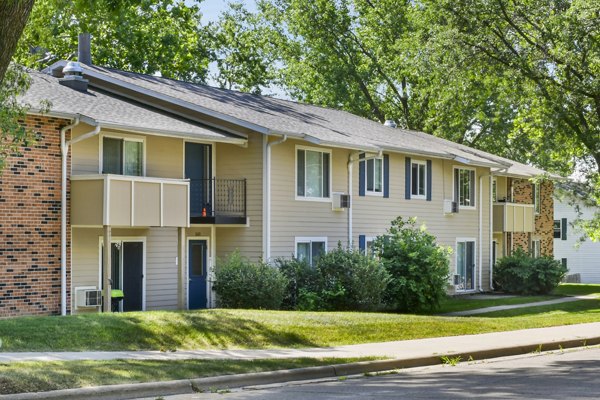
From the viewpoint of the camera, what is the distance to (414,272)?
92.8 ft

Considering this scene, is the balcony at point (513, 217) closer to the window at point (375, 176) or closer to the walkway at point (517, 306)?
the walkway at point (517, 306)

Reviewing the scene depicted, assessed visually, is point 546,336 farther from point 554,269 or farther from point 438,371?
point 554,269

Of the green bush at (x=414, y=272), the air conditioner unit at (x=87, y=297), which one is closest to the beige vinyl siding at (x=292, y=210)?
the green bush at (x=414, y=272)

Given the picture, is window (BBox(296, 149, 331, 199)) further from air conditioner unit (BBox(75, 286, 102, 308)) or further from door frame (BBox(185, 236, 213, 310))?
air conditioner unit (BBox(75, 286, 102, 308))

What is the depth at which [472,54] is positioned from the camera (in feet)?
108

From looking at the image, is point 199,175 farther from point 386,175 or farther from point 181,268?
point 386,175

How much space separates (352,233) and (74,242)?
10.1m

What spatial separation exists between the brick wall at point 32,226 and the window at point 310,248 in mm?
7724

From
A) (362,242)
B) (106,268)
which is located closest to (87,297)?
(106,268)

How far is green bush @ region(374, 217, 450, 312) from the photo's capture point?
92.7 ft

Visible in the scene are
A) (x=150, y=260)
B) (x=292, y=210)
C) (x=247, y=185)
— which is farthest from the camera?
(x=292, y=210)

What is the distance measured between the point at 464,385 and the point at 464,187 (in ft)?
84.1

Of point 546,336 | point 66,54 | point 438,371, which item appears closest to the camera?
point 438,371

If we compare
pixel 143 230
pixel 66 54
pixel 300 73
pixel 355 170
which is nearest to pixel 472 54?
pixel 355 170
